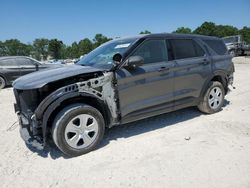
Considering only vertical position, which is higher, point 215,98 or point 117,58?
point 117,58

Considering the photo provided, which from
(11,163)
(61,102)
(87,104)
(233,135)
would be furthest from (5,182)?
(233,135)

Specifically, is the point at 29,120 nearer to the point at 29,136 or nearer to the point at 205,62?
the point at 29,136

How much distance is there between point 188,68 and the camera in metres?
4.78

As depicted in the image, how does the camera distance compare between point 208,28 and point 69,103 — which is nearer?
point 69,103

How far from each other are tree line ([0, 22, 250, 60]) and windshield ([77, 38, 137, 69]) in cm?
5959

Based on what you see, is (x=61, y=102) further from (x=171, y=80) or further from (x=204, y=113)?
(x=204, y=113)

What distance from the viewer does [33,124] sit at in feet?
11.6

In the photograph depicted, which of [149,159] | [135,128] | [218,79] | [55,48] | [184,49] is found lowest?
[149,159]

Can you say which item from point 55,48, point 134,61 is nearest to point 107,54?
point 134,61

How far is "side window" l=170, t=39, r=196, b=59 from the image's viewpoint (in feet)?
15.4

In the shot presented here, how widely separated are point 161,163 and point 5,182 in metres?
2.09

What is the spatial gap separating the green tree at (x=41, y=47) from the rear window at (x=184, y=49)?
8371 centimetres

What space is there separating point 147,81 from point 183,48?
125cm

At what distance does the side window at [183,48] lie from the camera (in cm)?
470
